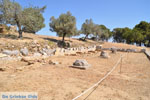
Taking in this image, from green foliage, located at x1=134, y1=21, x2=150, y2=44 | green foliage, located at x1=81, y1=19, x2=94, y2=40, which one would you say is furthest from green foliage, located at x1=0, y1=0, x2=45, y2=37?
green foliage, located at x1=134, y1=21, x2=150, y2=44

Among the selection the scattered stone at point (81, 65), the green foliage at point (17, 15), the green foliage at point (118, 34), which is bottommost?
the scattered stone at point (81, 65)

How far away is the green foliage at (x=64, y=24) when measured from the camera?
20.1 m

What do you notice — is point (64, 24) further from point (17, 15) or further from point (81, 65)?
point (81, 65)

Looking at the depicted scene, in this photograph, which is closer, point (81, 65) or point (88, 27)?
point (81, 65)

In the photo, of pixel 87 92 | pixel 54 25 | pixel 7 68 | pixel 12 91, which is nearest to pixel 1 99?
pixel 12 91

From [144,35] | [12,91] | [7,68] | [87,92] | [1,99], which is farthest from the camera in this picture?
[144,35]

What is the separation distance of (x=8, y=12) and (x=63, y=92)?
12111 mm

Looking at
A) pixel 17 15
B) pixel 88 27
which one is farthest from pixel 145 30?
pixel 17 15

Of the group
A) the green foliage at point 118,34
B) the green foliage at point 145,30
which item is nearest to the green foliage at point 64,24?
the green foliage at point 145,30

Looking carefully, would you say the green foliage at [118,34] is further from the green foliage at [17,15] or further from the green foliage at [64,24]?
the green foliage at [17,15]

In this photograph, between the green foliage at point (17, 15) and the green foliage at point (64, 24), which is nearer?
the green foliage at point (17, 15)

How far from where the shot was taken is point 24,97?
10.2ft

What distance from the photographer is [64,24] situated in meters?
20.2

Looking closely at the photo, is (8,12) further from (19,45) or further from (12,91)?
(12,91)
